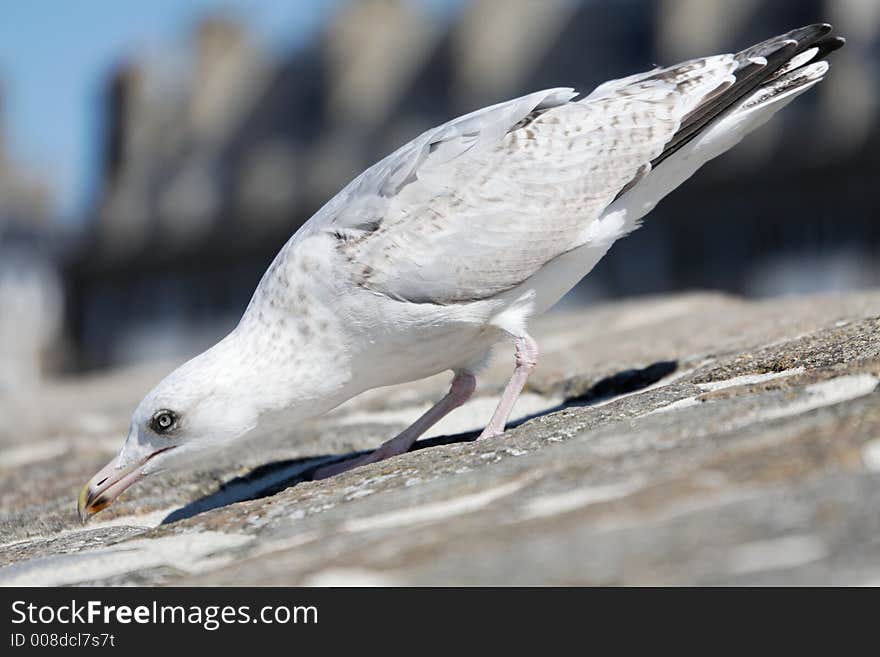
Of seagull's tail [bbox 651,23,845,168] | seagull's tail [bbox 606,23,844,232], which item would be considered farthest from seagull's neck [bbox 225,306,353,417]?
seagull's tail [bbox 651,23,845,168]

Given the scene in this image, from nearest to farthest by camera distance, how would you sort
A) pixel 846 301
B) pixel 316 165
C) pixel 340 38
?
pixel 846 301 < pixel 316 165 < pixel 340 38

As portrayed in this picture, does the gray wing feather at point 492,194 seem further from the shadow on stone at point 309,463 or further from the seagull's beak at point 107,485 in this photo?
the seagull's beak at point 107,485

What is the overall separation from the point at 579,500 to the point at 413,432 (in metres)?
1.48

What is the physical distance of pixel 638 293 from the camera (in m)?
12.4

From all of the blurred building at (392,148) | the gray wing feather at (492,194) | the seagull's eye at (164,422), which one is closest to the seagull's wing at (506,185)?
the gray wing feather at (492,194)

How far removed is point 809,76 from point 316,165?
11223 millimetres

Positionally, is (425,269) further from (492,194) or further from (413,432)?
Result: (413,432)

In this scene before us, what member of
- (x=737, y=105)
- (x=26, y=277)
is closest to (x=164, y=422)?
(x=737, y=105)

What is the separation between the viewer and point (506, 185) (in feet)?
11.0

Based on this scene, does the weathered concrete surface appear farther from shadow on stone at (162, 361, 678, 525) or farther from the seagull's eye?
the seagull's eye

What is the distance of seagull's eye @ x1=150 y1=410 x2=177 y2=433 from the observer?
334 cm

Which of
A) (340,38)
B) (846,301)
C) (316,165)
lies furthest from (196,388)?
(340,38)

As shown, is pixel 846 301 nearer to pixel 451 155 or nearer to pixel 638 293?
pixel 451 155

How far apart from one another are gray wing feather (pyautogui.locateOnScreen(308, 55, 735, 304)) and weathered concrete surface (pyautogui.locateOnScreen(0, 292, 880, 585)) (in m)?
0.51
